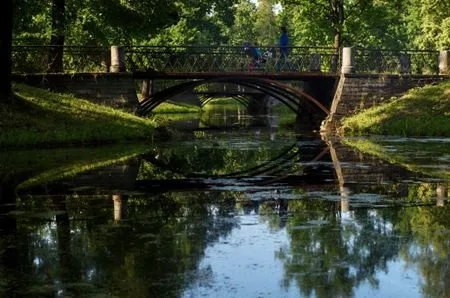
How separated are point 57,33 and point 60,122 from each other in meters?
5.50

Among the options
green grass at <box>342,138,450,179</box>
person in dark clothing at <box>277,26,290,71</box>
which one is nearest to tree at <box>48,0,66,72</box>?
person in dark clothing at <box>277,26,290,71</box>

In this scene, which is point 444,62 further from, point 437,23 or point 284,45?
point 437,23

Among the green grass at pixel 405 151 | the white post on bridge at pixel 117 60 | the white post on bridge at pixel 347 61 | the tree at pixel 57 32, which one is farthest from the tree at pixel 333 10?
the tree at pixel 57 32

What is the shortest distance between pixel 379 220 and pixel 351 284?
3.61 meters

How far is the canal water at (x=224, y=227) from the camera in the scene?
7.81 metres

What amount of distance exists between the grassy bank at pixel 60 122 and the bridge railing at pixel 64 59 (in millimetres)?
1989

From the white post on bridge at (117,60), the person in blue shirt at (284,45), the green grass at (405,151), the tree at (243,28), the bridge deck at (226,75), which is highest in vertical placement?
the tree at (243,28)

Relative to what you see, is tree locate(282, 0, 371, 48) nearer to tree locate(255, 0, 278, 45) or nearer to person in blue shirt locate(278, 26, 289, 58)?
person in blue shirt locate(278, 26, 289, 58)

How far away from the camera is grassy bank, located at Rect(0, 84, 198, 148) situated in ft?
77.8

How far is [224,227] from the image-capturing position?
420 inches

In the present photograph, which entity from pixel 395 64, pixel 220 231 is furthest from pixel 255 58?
pixel 220 231

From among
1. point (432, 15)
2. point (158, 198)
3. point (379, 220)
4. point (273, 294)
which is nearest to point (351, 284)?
point (273, 294)

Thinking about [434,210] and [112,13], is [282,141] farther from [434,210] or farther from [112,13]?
[434,210]

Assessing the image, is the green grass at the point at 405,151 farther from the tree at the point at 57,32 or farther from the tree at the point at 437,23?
the tree at the point at 437,23
